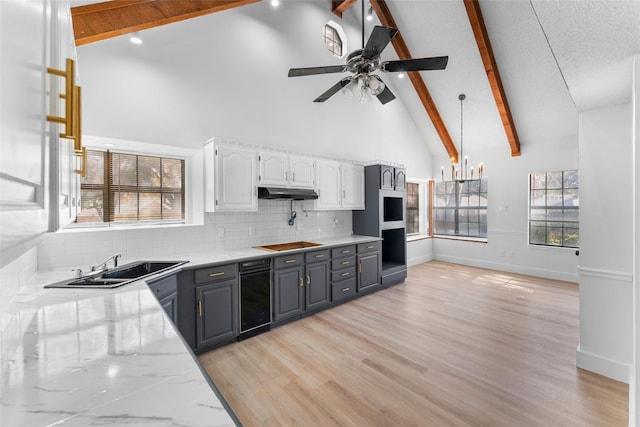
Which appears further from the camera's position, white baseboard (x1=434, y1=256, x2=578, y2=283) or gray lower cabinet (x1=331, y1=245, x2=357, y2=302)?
white baseboard (x1=434, y1=256, x2=578, y2=283)

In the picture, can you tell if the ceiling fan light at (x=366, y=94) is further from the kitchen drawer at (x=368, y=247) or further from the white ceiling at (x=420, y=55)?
the kitchen drawer at (x=368, y=247)

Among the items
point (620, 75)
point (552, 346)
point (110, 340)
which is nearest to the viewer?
point (110, 340)

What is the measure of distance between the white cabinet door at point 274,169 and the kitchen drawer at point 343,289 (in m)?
1.67

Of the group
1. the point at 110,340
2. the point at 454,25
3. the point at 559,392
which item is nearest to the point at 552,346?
the point at 559,392

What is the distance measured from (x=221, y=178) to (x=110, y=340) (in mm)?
2233

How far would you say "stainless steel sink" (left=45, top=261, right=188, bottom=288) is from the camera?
78.6 inches

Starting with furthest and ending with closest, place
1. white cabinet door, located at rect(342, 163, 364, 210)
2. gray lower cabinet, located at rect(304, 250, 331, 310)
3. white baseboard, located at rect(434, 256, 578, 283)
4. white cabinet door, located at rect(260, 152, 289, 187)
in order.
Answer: white baseboard, located at rect(434, 256, 578, 283), white cabinet door, located at rect(342, 163, 364, 210), gray lower cabinet, located at rect(304, 250, 331, 310), white cabinet door, located at rect(260, 152, 289, 187)

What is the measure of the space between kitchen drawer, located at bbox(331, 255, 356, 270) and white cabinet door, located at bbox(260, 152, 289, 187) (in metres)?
1.35

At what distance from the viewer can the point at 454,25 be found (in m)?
4.53

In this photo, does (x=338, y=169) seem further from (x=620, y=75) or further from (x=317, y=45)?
(x=620, y=75)

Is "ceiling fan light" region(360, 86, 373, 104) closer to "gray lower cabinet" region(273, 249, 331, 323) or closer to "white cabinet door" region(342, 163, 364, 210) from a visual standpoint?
"white cabinet door" region(342, 163, 364, 210)

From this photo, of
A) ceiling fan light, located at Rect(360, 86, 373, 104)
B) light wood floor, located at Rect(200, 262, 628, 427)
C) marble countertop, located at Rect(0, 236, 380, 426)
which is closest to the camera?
marble countertop, located at Rect(0, 236, 380, 426)

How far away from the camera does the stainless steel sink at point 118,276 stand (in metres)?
2.00

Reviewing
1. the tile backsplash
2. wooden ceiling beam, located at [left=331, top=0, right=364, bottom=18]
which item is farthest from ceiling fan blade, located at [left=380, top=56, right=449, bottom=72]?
wooden ceiling beam, located at [left=331, top=0, right=364, bottom=18]
